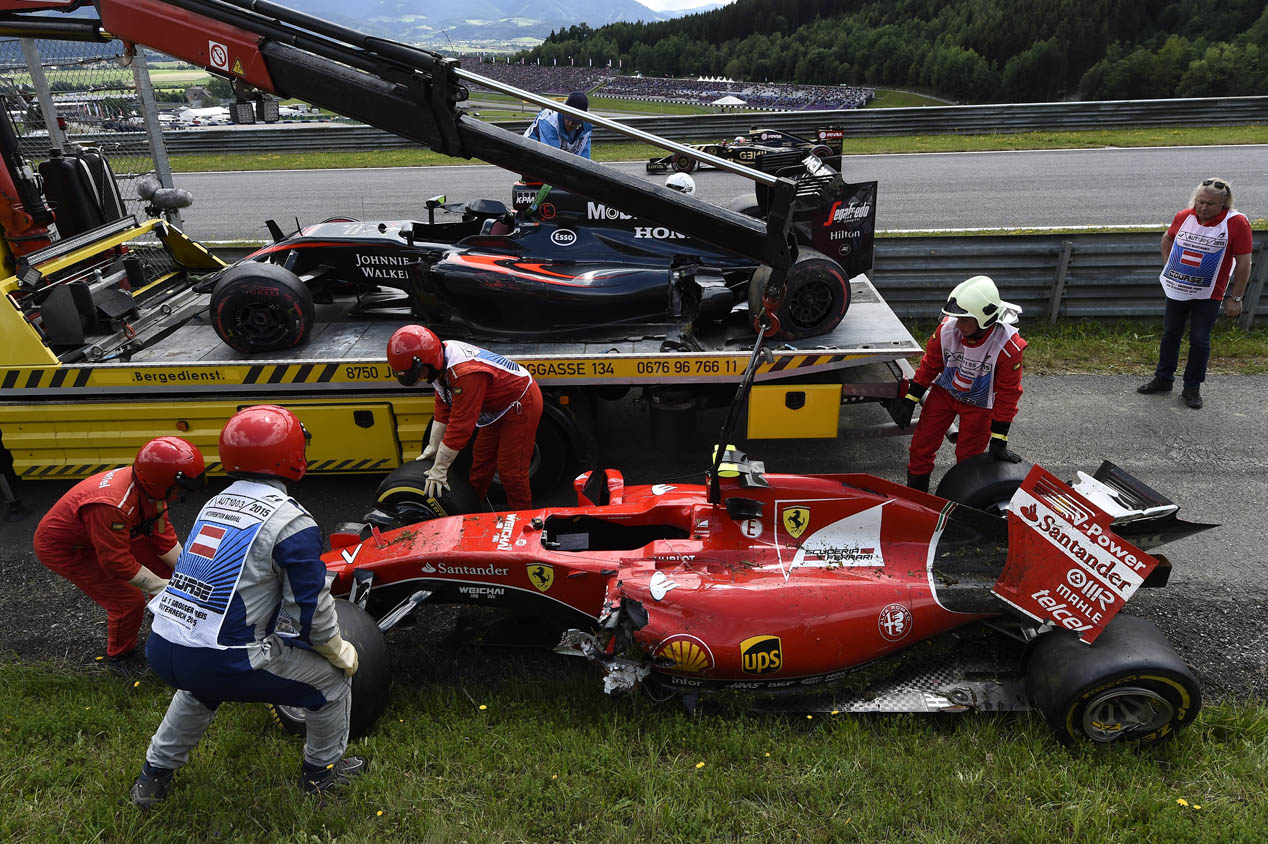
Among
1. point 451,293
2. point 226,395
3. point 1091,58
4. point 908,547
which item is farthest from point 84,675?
point 1091,58

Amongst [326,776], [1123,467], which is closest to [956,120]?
[1123,467]

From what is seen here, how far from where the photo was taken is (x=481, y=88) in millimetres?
4438

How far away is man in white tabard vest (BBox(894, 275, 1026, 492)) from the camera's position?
16.2 feet

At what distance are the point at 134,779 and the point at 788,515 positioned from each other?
10.9 ft

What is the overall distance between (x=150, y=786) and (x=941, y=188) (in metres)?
15.9

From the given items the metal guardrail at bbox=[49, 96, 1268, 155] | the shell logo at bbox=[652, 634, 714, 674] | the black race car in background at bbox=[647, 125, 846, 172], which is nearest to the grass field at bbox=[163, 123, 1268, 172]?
the metal guardrail at bbox=[49, 96, 1268, 155]

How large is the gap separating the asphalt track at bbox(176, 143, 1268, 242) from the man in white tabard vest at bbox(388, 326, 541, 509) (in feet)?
29.8

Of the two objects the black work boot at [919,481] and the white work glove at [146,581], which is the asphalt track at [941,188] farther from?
the white work glove at [146,581]

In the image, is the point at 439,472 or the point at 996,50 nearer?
the point at 439,472

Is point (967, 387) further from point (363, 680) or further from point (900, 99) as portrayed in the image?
point (900, 99)

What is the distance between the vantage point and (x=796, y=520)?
4320 millimetres

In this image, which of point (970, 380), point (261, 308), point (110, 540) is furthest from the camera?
point (261, 308)

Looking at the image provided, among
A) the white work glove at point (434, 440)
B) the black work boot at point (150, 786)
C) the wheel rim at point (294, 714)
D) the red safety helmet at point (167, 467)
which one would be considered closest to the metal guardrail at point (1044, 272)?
the white work glove at point (434, 440)

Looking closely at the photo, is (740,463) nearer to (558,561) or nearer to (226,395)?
(558,561)
